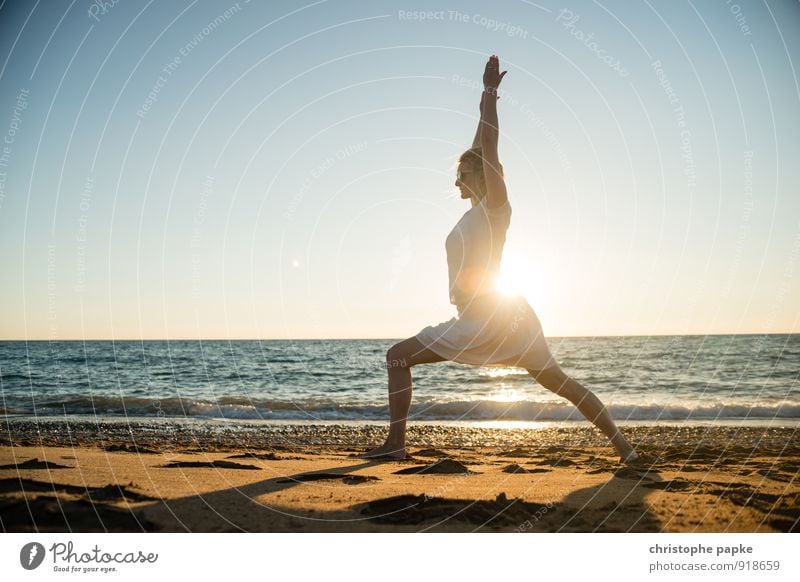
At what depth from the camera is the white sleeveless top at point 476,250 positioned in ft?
17.1

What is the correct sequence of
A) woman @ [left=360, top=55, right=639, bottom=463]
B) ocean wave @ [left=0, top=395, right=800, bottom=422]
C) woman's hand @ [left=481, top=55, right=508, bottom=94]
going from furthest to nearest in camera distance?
ocean wave @ [left=0, top=395, right=800, bottom=422]
woman @ [left=360, top=55, right=639, bottom=463]
woman's hand @ [left=481, top=55, right=508, bottom=94]

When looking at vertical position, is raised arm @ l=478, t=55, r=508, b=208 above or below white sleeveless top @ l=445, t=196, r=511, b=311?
above

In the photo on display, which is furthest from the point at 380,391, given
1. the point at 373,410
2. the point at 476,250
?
the point at 476,250

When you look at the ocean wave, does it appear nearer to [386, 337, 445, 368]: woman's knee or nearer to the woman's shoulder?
[386, 337, 445, 368]: woman's knee

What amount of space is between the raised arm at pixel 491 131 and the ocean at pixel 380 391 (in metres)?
8.65

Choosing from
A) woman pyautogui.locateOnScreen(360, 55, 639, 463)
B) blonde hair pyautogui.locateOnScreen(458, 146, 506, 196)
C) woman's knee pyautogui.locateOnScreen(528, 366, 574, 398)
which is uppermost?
blonde hair pyautogui.locateOnScreen(458, 146, 506, 196)

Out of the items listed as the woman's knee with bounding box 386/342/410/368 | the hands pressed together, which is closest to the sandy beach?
the woman's knee with bounding box 386/342/410/368

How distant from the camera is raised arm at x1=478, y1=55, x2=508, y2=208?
4.79 metres

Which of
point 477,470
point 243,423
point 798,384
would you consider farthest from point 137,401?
point 798,384

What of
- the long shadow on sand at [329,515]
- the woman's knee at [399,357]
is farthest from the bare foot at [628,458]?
the woman's knee at [399,357]

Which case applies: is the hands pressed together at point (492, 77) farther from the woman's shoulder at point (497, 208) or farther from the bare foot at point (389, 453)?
the bare foot at point (389, 453)

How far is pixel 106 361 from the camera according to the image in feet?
123

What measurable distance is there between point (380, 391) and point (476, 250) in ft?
52.6

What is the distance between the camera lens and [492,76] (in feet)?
15.8
